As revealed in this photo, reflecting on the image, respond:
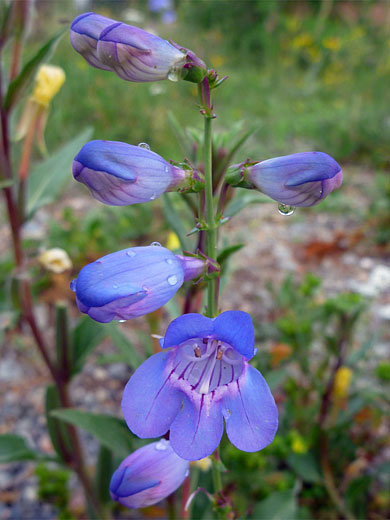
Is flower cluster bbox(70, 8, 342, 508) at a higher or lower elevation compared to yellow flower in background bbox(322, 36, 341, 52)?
lower

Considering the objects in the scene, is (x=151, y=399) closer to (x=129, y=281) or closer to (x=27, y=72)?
(x=129, y=281)

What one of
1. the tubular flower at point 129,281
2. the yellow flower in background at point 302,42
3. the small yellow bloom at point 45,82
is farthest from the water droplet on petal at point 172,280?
the yellow flower in background at point 302,42

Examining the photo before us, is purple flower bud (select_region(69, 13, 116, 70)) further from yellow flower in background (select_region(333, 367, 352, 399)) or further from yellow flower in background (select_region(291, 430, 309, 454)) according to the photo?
yellow flower in background (select_region(333, 367, 352, 399))

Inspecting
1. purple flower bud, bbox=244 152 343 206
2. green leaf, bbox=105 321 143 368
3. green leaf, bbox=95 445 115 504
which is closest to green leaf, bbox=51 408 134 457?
green leaf, bbox=105 321 143 368

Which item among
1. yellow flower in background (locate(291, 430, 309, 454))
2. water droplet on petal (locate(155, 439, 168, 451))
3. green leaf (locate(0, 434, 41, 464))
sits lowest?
yellow flower in background (locate(291, 430, 309, 454))

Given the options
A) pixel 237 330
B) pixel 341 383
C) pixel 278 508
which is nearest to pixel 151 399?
pixel 237 330

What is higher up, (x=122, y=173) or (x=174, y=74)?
(x=174, y=74)

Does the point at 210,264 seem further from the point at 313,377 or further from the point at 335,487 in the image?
the point at 335,487

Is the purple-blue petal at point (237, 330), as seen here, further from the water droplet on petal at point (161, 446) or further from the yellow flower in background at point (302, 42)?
the yellow flower in background at point (302, 42)
